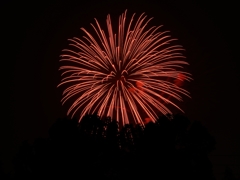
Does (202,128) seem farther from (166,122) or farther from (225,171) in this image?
(225,171)

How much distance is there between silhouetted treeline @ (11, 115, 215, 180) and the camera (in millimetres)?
25875

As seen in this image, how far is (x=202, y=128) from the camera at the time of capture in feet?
93.5

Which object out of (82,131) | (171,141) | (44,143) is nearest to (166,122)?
(171,141)

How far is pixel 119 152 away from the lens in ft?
91.4

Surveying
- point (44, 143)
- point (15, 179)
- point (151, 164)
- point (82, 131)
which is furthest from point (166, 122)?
point (15, 179)

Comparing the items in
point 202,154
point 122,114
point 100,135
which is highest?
point 122,114

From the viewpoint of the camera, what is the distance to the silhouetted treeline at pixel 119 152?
1019 inches

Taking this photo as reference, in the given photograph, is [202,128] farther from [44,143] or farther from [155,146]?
[44,143]

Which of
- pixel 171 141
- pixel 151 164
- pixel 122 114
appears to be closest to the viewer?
pixel 151 164

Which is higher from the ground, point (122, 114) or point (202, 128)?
point (122, 114)

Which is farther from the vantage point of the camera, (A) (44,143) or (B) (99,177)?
(A) (44,143)

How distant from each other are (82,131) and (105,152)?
2.71 m

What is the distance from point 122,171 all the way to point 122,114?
952 cm

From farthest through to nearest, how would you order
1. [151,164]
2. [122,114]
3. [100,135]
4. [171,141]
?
[122,114] < [100,135] < [171,141] < [151,164]
